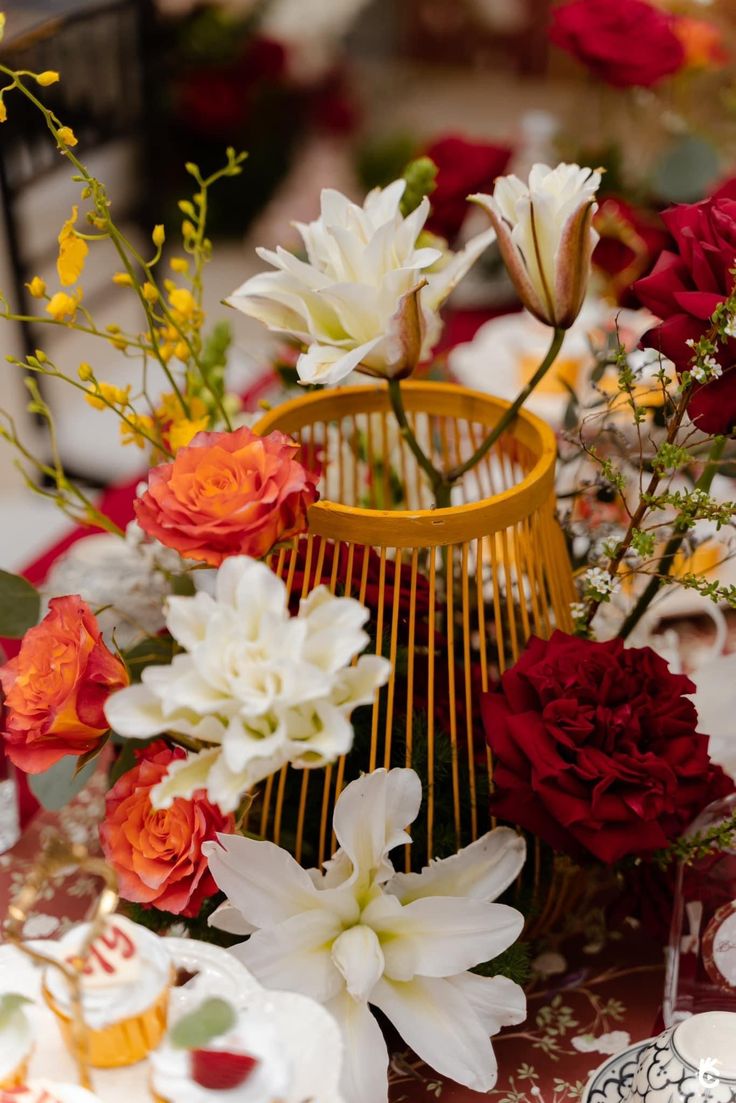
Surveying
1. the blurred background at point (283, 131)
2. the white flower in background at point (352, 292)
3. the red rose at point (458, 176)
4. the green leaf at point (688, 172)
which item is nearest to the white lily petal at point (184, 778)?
the white flower in background at point (352, 292)

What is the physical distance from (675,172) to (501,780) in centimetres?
130

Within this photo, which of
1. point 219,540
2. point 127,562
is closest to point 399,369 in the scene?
point 219,540

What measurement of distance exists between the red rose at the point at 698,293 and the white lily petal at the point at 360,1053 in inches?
13.7

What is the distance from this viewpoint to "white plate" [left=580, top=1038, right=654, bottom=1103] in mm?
611

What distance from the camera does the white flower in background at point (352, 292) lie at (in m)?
0.60

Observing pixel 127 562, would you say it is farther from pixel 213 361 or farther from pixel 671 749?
pixel 671 749

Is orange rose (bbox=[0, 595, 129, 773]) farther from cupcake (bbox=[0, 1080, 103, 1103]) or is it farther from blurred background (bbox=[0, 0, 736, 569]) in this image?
blurred background (bbox=[0, 0, 736, 569])

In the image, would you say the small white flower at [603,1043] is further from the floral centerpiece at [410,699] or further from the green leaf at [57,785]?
the green leaf at [57,785]

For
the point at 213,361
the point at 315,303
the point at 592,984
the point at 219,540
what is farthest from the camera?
the point at 213,361

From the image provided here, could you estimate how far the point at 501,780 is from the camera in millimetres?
587

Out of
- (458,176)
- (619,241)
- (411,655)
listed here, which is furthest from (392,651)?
(619,241)

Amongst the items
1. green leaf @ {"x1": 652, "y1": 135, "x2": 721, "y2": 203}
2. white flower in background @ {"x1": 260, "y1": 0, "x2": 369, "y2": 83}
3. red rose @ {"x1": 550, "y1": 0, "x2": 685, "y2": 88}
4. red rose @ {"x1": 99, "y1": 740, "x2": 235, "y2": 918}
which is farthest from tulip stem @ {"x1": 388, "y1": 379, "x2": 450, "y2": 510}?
white flower in background @ {"x1": 260, "y1": 0, "x2": 369, "y2": 83}

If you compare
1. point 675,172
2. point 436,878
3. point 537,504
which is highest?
point 675,172

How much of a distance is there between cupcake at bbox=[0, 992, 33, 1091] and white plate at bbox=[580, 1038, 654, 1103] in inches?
12.4
